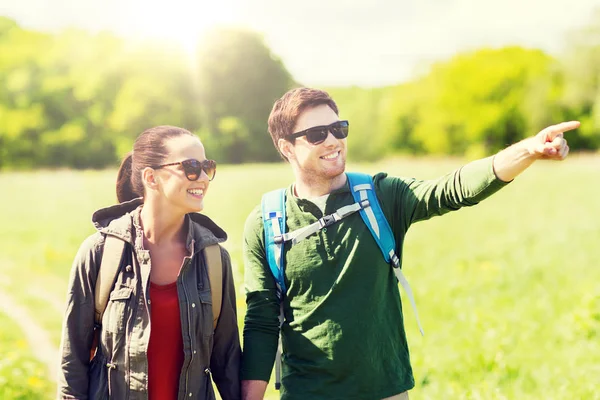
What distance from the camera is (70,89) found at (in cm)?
6819

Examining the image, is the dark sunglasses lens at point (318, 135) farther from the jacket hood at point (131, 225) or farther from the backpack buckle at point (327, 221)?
the jacket hood at point (131, 225)

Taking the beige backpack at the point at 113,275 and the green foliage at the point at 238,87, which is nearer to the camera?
the beige backpack at the point at 113,275

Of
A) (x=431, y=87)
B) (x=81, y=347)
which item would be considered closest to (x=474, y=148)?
(x=431, y=87)

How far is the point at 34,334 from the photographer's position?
9.16 meters

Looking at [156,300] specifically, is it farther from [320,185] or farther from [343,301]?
[320,185]

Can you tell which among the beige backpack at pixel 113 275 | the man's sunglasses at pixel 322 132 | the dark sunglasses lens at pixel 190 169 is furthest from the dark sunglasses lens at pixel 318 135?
the beige backpack at pixel 113 275

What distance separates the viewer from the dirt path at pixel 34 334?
7882 millimetres

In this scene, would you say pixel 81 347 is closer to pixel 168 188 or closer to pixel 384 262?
pixel 168 188

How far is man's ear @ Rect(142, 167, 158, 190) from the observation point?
11.4ft

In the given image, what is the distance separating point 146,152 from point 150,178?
137 mm

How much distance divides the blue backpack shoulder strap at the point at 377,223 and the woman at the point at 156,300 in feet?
2.52

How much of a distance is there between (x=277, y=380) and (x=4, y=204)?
23.6m

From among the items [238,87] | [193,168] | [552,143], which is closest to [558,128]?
[552,143]

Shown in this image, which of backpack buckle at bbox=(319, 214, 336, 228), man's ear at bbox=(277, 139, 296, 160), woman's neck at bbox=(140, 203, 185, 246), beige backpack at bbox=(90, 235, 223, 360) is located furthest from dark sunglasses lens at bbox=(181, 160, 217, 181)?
backpack buckle at bbox=(319, 214, 336, 228)
